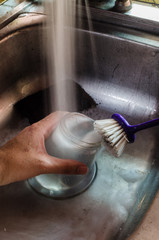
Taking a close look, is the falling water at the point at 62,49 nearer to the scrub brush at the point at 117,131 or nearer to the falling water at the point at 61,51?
the falling water at the point at 61,51

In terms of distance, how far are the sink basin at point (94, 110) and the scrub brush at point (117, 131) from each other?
0.39 ft

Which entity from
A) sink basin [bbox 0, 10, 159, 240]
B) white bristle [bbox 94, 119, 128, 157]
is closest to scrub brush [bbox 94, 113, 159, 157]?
white bristle [bbox 94, 119, 128, 157]

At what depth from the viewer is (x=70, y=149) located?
1.77ft

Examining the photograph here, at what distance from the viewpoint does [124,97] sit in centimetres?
82

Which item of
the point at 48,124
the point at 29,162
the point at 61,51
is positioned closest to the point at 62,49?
the point at 61,51

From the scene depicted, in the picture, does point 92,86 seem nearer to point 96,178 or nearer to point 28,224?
point 96,178

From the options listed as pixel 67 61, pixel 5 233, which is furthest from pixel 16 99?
pixel 5 233

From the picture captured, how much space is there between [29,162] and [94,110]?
1.20 feet

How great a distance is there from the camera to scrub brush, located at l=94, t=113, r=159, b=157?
1.67ft

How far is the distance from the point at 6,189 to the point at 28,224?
0.11 meters

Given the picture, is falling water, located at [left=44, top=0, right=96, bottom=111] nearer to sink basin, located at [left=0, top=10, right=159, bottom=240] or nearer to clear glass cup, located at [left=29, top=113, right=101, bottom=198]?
sink basin, located at [left=0, top=10, right=159, bottom=240]

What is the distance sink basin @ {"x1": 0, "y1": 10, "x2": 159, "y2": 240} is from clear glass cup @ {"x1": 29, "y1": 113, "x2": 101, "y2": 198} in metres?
0.02

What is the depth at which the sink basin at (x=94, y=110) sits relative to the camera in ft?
1.88

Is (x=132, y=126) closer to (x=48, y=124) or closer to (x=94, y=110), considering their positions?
(x=48, y=124)
